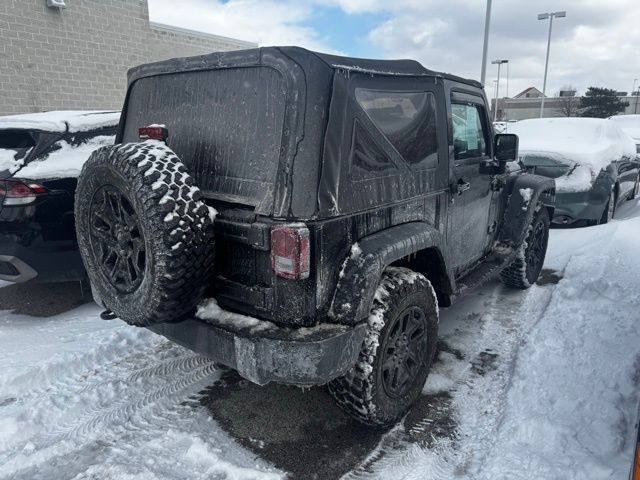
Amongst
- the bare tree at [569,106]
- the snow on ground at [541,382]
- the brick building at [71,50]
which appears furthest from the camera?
the bare tree at [569,106]

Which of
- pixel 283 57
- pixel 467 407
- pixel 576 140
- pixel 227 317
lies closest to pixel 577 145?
pixel 576 140

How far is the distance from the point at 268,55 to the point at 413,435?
88.6 inches

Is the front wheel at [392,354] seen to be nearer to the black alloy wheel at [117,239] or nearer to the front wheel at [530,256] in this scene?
the black alloy wheel at [117,239]

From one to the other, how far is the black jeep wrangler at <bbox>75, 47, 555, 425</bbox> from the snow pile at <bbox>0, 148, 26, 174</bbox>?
67.6 inches

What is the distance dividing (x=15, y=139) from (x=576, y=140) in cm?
786

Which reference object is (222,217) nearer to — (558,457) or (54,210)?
(558,457)

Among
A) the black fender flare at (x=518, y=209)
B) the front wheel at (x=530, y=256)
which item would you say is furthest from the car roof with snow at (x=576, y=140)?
the black fender flare at (x=518, y=209)

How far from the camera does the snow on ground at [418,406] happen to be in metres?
2.50

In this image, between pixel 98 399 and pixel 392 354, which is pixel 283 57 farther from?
pixel 98 399

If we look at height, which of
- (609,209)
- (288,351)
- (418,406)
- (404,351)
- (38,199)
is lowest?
(418,406)

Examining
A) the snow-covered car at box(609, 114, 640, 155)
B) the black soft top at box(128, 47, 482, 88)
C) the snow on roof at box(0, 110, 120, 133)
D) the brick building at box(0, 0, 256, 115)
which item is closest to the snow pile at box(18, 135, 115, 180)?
the snow on roof at box(0, 110, 120, 133)

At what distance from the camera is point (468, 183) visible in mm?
3492

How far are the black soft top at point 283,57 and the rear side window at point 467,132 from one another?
16.7 inches

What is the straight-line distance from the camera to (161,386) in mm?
3236
